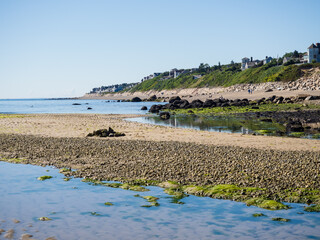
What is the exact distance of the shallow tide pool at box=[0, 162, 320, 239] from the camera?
874cm

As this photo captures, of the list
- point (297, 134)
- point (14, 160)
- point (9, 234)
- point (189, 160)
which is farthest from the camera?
point (297, 134)

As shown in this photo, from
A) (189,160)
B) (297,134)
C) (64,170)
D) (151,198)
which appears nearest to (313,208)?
(151,198)

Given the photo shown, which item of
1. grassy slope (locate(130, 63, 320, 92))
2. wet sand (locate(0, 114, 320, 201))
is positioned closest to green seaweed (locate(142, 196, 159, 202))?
wet sand (locate(0, 114, 320, 201))

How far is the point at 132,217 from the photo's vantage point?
9961mm

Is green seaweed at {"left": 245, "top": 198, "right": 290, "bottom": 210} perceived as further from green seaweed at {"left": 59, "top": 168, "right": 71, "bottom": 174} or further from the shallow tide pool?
green seaweed at {"left": 59, "top": 168, "right": 71, "bottom": 174}

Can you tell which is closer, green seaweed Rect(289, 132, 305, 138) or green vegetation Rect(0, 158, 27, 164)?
green vegetation Rect(0, 158, 27, 164)

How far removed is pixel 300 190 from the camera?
1141 centimetres

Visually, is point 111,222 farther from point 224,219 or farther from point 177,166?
point 177,166

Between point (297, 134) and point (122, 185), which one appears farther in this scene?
point (297, 134)

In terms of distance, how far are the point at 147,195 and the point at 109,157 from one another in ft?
20.1

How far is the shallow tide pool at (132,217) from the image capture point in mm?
8742

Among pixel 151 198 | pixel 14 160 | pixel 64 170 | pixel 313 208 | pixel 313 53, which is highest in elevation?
pixel 313 53

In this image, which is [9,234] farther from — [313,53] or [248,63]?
[248,63]

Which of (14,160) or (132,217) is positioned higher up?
(14,160)
